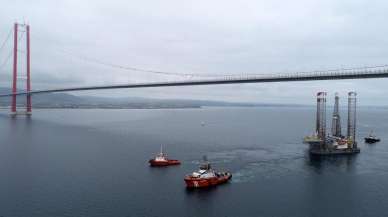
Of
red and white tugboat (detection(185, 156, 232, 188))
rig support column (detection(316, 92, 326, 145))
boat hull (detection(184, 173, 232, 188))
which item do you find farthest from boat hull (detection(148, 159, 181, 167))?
rig support column (detection(316, 92, 326, 145))

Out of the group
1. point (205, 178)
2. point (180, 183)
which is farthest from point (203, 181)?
point (180, 183)

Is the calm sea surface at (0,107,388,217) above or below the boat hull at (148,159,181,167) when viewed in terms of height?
below

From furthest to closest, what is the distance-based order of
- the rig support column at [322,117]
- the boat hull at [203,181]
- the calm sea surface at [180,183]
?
the rig support column at [322,117], the boat hull at [203,181], the calm sea surface at [180,183]

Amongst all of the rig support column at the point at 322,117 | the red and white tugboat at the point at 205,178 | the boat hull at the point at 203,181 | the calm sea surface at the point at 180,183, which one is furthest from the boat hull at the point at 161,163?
the rig support column at the point at 322,117

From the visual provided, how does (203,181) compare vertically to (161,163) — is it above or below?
below

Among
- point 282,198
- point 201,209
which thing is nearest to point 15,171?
point 201,209

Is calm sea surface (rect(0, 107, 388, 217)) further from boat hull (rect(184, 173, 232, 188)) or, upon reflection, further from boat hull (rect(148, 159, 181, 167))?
boat hull (rect(148, 159, 181, 167))

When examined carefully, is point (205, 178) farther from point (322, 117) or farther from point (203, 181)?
point (322, 117)

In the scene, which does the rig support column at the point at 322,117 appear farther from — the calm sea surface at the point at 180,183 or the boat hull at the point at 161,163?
the boat hull at the point at 161,163

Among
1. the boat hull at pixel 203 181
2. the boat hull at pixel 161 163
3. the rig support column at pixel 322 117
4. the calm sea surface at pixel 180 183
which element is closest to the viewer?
the calm sea surface at pixel 180 183
